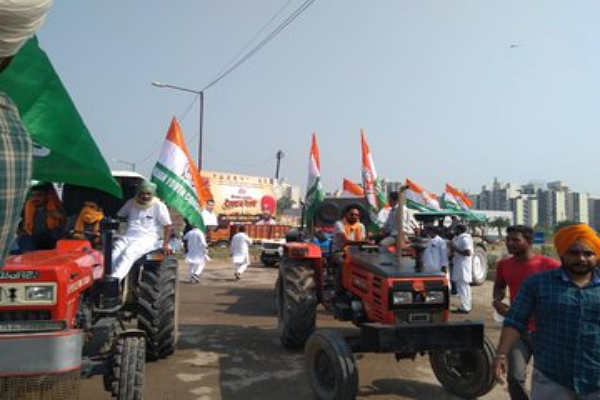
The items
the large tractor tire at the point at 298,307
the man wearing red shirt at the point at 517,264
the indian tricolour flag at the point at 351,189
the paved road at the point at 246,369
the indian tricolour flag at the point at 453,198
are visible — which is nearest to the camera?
the man wearing red shirt at the point at 517,264

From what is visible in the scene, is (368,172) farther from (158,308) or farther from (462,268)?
(158,308)

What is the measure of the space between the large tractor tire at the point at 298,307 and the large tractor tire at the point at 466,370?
1.53 meters

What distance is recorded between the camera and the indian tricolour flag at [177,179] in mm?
7691

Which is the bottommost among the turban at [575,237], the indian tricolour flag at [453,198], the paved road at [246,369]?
the paved road at [246,369]

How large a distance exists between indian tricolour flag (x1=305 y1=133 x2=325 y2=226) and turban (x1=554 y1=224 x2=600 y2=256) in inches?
276

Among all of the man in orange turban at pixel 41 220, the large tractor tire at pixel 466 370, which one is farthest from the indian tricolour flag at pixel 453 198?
the man in orange turban at pixel 41 220

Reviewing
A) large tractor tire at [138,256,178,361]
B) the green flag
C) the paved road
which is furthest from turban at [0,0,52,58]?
large tractor tire at [138,256,178,361]

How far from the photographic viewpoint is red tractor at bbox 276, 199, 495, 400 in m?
4.46

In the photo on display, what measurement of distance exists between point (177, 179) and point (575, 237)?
230 inches

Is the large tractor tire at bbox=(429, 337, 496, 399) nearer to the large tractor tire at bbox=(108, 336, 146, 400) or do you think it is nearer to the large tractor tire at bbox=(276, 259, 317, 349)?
the large tractor tire at bbox=(276, 259, 317, 349)

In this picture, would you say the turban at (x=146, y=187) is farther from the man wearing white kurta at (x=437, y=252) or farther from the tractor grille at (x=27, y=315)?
the man wearing white kurta at (x=437, y=252)

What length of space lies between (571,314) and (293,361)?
3860mm

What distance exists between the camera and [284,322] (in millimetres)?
6480

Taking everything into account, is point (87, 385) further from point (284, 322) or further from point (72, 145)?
point (72, 145)
